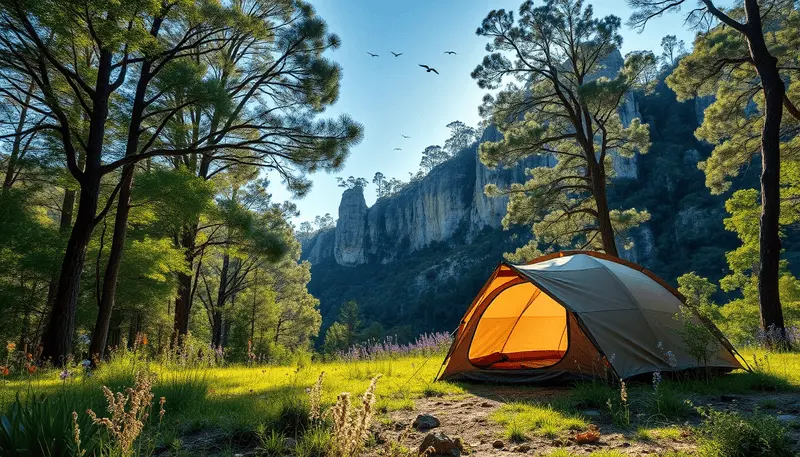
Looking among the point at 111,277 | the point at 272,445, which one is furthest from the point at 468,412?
the point at 111,277

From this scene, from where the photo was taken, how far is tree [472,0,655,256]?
437 inches

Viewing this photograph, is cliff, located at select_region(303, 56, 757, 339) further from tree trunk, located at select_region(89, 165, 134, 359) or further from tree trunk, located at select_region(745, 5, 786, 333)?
tree trunk, located at select_region(89, 165, 134, 359)

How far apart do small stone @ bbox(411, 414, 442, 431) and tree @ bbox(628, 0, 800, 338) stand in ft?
24.7

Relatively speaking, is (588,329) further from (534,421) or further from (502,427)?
(502,427)

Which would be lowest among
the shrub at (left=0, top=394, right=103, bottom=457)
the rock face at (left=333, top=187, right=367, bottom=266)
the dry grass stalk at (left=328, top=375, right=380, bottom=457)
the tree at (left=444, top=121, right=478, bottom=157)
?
the shrub at (left=0, top=394, right=103, bottom=457)

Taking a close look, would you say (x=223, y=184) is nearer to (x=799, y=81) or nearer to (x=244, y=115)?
(x=244, y=115)

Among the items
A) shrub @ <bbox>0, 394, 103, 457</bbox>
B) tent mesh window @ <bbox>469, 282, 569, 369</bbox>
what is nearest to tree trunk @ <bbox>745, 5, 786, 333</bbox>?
tent mesh window @ <bbox>469, 282, 569, 369</bbox>

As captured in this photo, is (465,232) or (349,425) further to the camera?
(465,232)

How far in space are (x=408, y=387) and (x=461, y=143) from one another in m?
89.5

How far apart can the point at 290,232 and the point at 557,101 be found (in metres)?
13.7

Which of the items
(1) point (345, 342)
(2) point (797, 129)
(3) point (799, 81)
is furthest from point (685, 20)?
(1) point (345, 342)

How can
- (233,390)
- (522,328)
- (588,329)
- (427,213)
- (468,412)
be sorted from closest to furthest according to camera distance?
(468,412)
(588,329)
(233,390)
(522,328)
(427,213)

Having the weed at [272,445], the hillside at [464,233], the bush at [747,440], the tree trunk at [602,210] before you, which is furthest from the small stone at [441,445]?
the hillside at [464,233]

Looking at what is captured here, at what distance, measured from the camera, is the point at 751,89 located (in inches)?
375
